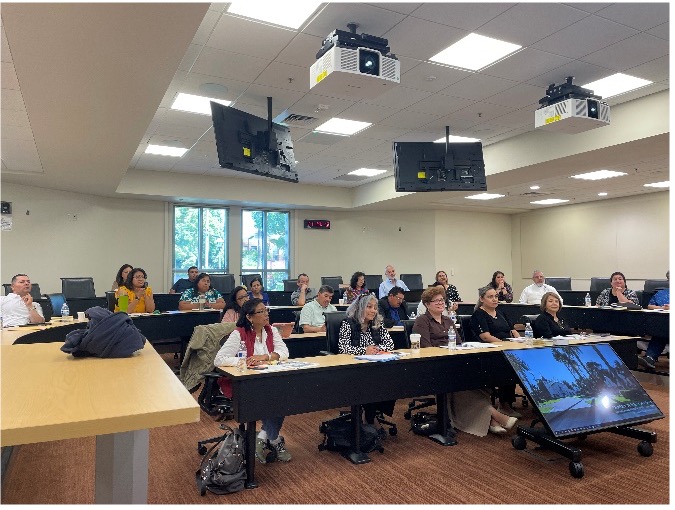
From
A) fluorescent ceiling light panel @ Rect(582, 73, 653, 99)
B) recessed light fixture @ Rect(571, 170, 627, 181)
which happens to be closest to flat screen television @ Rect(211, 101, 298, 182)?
fluorescent ceiling light panel @ Rect(582, 73, 653, 99)

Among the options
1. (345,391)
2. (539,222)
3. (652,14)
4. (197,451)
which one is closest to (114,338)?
(345,391)

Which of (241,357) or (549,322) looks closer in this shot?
(241,357)

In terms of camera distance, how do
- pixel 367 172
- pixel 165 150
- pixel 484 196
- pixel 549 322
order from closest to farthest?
1. pixel 549 322
2. pixel 165 150
3. pixel 367 172
4. pixel 484 196

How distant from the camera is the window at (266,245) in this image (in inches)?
483

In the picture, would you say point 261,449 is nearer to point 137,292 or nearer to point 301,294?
point 137,292

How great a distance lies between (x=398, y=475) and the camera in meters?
3.44

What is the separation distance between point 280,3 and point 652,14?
3.01 meters

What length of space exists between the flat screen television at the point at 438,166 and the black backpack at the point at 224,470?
13.9 ft

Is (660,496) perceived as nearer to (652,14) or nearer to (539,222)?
(652,14)

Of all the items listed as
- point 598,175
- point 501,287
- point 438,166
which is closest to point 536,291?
point 501,287

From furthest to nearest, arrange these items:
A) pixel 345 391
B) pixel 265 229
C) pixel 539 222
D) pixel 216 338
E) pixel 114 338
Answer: pixel 539 222, pixel 265 229, pixel 216 338, pixel 345 391, pixel 114 338

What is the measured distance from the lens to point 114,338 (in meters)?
1.92

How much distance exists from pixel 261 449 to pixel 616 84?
5.36 meters

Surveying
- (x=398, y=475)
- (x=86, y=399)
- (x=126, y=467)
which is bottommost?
(x=398, y=475)
